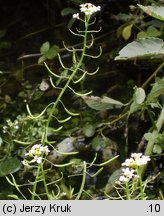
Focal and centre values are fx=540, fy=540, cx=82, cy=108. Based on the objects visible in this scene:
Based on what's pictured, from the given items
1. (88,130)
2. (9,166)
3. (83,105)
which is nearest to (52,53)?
(83,105)

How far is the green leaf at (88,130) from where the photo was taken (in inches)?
69.6

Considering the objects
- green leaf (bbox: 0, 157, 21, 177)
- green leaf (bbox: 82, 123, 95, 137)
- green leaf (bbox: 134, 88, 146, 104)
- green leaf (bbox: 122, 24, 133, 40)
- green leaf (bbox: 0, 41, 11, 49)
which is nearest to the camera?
green leaf (bbox: 134, 88, 146, 104)

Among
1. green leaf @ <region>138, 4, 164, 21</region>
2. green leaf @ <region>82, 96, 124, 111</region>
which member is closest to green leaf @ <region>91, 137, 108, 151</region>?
green leaf @ <region>82, 96, 124, 111</region>

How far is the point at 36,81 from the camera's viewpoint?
2.26 metres

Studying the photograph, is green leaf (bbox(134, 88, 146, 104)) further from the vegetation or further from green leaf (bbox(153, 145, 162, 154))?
green leaf (bbox(153, 145, 162, 154))

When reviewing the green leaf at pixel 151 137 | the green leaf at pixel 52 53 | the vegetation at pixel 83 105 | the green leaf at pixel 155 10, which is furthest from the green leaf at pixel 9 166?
the green leaf at pixel 155 10

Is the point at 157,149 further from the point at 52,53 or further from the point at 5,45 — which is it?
the point at 5,45

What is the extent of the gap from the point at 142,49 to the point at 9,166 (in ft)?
1.86

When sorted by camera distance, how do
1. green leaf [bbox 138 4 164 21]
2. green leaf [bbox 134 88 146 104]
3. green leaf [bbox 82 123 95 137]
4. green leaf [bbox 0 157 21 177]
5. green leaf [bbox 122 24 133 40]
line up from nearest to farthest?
1. green leaf [bbox 138 4 164 21]
2. green leaf [bbox 134 88 146 104]
3. green leaf [bbox 0 157 21 177]
4. green leaf [bbox 82 123 95 137]
5. green leaf [bbox 122 24 133 40]

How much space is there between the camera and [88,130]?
178 cm

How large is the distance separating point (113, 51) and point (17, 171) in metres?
0.83

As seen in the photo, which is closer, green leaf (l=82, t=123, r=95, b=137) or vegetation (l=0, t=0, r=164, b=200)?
vegetation (l=0, t=0, r=164, b=200)

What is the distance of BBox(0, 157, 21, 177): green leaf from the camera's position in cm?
166
